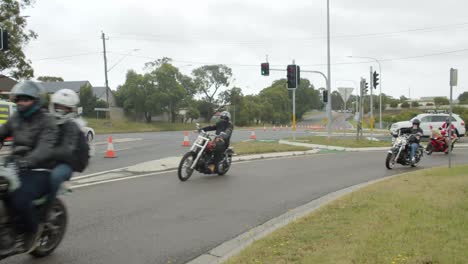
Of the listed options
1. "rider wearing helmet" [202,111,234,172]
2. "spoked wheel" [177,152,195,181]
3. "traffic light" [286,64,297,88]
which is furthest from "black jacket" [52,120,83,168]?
"traffic light" [286,64,297,88]

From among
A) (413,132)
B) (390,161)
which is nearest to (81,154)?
(390,161)

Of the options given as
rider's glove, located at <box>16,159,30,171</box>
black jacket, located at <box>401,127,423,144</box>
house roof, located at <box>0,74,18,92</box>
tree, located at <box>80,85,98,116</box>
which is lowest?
black jacket, located at <box>401,127,423,144</box>

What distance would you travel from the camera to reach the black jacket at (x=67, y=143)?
14.7 ft

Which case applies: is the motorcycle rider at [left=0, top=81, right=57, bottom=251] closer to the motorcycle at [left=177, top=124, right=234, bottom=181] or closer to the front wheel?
the motorcycle at [left=177, top=124, right=234, bottom=181]

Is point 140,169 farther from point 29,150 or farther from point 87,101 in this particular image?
point 87,101

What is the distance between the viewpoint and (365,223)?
598 cm

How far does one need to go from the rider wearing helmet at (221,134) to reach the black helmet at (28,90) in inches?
270

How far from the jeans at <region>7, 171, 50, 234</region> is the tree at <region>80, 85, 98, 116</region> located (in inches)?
2240

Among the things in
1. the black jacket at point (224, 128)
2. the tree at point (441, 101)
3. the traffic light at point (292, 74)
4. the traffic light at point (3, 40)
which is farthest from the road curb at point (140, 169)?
the tree at point (441, 101)

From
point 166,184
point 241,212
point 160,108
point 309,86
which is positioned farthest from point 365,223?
point 309,86

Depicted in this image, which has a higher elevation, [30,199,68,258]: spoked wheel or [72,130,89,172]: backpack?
[72,130,89,172]: backpack

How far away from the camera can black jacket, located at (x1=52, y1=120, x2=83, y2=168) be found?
14.7ft

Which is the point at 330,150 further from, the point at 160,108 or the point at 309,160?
the point at 160,108

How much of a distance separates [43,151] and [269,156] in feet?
43.4
